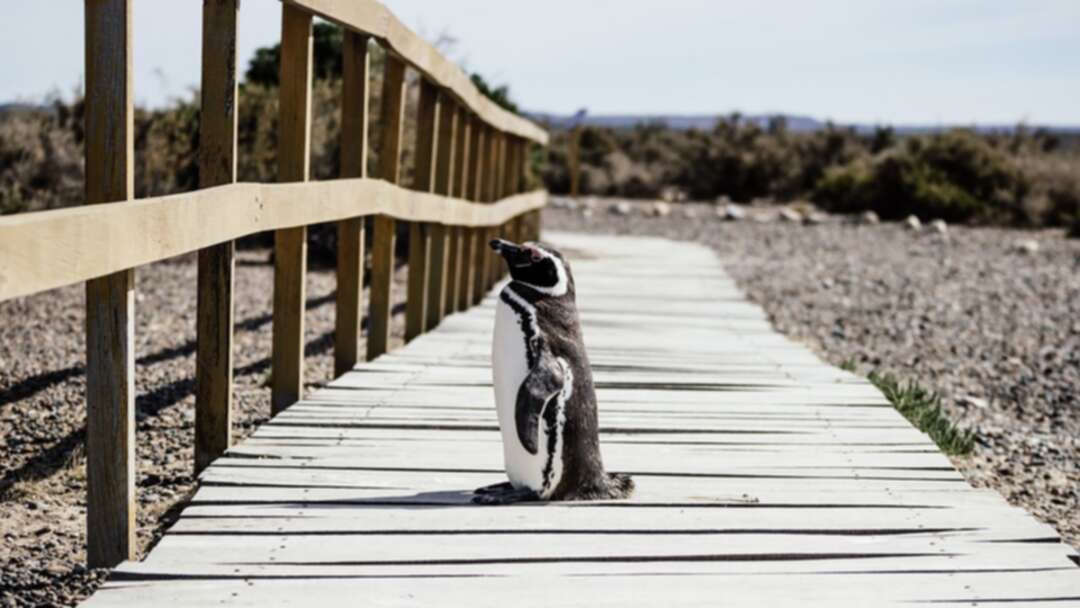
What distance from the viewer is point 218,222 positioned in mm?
3553

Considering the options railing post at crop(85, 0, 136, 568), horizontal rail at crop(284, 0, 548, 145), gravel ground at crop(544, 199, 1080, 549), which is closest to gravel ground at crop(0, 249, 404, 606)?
railing post at crop(85, 0, 136, 568)

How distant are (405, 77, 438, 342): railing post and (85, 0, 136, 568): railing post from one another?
399 centimetres

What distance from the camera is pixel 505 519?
3297 mm

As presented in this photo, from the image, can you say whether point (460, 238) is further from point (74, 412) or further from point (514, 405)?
point (514, 405)

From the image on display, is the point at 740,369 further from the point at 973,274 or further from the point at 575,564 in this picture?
the point at 973,274

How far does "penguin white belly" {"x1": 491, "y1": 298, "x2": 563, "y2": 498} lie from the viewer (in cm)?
325

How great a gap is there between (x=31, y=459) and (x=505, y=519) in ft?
7.01

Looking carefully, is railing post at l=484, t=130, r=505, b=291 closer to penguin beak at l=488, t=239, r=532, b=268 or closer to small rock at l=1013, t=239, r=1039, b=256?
penguin beak at l=488, t=239, r=532, b=268

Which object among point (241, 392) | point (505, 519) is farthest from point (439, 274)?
point (505, 519)

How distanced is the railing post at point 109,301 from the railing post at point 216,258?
0.88m

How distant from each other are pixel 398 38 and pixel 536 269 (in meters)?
2.35

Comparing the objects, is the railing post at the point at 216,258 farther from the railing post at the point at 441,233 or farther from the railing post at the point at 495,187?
the railing post at the point at 495,187

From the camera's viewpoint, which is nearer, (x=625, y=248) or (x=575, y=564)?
(x=575, y=564)

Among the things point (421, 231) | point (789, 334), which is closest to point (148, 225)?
point (421, 231)
